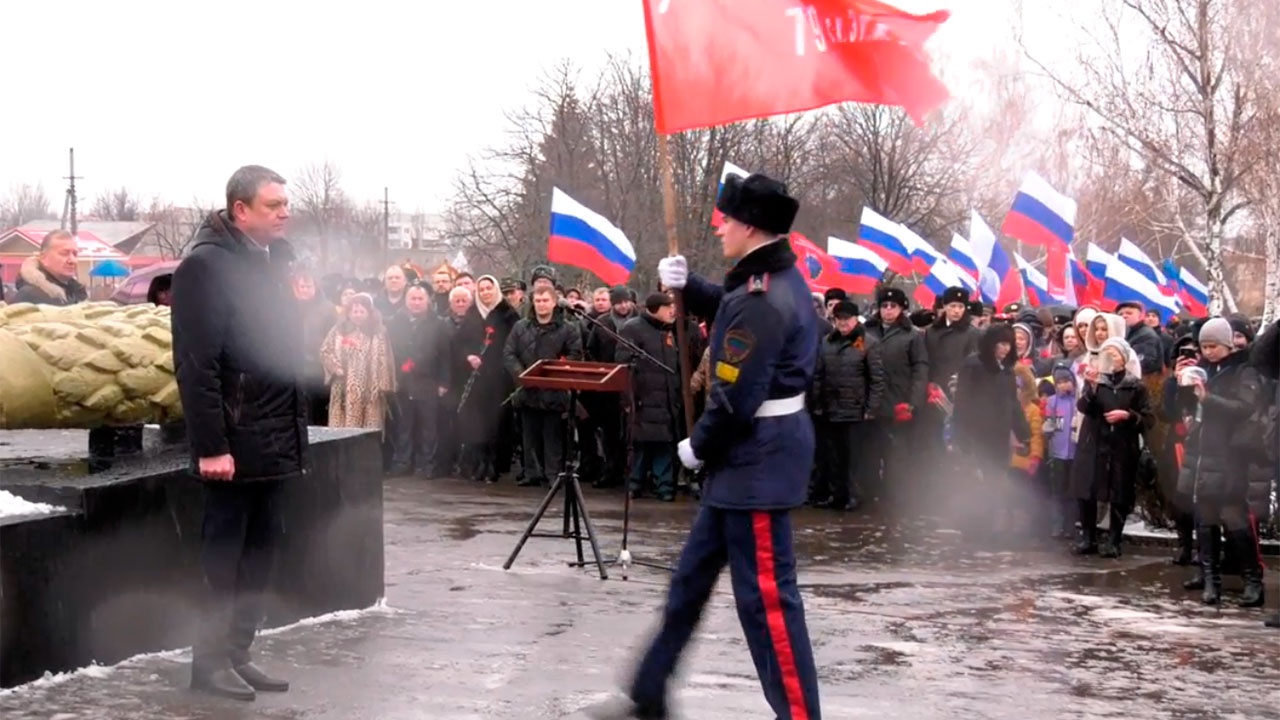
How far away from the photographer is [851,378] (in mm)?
15094

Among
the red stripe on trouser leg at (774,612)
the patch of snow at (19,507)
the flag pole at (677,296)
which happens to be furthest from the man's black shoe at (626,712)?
the patch of snow at (19,507)

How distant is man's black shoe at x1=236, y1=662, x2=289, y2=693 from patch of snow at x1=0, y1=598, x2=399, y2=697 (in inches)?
18.5

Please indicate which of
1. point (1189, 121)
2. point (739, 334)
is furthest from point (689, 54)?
point (1189, 121)

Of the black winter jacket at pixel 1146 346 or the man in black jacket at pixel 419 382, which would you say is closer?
the black winter jacket at pixel 1146 346

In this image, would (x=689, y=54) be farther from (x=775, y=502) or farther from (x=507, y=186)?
(x=507, y=186)

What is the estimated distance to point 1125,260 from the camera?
73.3 ft

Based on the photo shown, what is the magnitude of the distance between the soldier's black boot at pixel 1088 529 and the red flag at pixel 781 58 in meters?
6.17

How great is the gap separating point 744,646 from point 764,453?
93.3 inches

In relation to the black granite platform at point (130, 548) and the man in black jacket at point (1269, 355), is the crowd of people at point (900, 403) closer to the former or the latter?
the man in black jacket at point (1269, 355)

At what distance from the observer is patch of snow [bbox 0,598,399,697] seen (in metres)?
5.93

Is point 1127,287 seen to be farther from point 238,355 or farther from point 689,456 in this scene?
point 238,355

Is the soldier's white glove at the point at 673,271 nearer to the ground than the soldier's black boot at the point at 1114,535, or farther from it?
farther from it

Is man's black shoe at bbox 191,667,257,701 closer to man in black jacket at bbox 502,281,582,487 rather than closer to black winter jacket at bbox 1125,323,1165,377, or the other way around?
man in black jacket at bbox 502,281,582,487

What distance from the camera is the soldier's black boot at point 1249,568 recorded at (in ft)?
35.0
